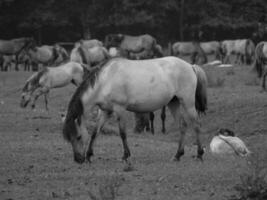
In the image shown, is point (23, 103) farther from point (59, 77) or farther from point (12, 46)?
point (12, 46)

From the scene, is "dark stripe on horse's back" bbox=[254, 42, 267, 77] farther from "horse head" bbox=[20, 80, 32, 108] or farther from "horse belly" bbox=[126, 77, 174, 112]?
"horse belly" bbox=[126, 77, 174, 112]

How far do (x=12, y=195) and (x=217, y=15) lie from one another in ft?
151

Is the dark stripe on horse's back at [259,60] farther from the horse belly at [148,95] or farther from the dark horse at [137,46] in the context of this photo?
the horse belly at [148,95]

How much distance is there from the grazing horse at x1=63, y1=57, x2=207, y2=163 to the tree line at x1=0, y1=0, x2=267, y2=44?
40.4m

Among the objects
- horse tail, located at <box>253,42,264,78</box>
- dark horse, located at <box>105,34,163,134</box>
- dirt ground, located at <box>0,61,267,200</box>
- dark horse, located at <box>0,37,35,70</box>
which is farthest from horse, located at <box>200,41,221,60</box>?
dirt ground, located at <box>0,61,267,200</box>

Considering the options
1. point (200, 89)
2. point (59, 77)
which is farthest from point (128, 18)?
point (200, 89)

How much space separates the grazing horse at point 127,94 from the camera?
12.4 m

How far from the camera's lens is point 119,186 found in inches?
371

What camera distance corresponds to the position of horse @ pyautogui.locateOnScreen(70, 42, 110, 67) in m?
32.8

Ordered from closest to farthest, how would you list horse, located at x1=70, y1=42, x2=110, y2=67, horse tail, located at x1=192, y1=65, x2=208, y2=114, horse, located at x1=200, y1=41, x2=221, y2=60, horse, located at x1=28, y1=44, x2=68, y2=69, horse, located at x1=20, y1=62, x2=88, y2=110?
horse tail, located at x1=192, y1=65, x2=208, y2=114, horse, located at x1=20, y1=62, x2=88, y2=110, horse, located at x1=70, y1=42, x2=110, y2=67, horse, located at x1=28, y1=44, x2=68, y2=69, horse, located at x1=200, y1=41, x2=221, y2=60

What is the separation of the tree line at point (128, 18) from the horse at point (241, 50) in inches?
321

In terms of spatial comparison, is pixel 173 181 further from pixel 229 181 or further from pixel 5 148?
pixel 5 148

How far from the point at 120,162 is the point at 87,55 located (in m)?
21.4

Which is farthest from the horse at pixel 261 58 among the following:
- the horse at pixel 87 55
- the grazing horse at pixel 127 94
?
the grazing horse at pixel 127 94
